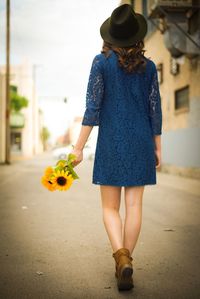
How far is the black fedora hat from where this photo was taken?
3.21 m

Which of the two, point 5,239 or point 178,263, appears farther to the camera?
point 5,239

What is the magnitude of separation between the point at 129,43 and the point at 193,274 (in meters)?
1.87

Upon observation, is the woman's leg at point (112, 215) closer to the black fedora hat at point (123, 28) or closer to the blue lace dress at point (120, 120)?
the blue lace dress at point (120, 120)

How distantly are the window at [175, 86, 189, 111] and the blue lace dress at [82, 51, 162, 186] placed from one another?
12.1 m

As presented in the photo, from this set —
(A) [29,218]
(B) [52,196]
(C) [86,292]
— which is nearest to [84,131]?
(C) [86,292]

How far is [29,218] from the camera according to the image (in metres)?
6.27

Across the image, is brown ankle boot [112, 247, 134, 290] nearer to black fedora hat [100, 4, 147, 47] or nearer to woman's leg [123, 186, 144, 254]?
woman's leg [123, 186, 144, 254]

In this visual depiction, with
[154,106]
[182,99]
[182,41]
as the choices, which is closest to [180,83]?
[182,99]

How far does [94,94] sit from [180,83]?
42.6ft

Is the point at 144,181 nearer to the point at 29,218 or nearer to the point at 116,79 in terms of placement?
the point at 116,79

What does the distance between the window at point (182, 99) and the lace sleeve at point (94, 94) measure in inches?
481

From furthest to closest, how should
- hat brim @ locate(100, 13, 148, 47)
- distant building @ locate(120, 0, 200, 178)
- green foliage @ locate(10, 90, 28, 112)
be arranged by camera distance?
green foliage @ locate(10, 90, 28, 112), distant building @ locate(120, 0, 200, 178), hat brim @ locate(100, 13, 148, 47)

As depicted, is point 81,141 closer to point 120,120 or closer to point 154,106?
point 120,120

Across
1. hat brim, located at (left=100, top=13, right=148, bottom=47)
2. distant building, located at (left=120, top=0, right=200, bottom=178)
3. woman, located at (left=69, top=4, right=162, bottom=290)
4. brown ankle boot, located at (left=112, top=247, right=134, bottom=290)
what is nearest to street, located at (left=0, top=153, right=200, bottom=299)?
brown ankle boot, located at (left=112, top=247, right=134, bottom=290)
